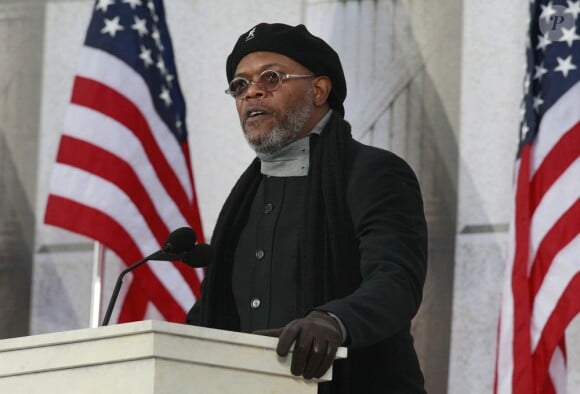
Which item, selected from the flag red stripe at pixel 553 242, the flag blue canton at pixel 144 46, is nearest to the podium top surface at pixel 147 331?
the flag red stripe at pixel 553 242

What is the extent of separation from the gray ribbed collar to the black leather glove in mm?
820

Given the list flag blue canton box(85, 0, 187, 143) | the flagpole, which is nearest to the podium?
the flagpole

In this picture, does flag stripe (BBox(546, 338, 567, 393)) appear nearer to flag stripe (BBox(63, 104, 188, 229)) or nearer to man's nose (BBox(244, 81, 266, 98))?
flag stripe (BBox(63, 104, 188, 229))

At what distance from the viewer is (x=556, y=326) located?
18.9 feet

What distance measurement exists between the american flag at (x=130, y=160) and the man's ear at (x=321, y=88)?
2751 millimetres

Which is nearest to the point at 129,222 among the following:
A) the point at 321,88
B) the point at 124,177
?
the point at 124,177

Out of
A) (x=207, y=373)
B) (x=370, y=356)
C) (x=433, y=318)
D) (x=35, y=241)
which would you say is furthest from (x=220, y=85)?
(x=207, y=373)

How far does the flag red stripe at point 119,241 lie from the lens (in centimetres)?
683

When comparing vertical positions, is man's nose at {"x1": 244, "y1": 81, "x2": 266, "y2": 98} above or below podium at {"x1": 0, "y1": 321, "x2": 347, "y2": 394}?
above

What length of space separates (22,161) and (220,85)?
3.65 ft

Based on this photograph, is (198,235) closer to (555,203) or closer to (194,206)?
(194,206)

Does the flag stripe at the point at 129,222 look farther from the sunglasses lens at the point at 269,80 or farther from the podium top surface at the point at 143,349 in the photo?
the podium top surface at the point at 143,349

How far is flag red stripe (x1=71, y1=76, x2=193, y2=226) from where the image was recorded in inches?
273

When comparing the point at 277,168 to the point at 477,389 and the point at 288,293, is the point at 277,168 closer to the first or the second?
the point at 288,293
